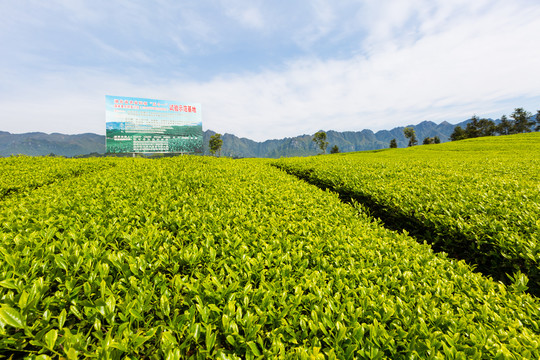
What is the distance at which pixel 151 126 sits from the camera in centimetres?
2373

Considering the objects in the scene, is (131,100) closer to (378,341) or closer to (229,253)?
(229,253)

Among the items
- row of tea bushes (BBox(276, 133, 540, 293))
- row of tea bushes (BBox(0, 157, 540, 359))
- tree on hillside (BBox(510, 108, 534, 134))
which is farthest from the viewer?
tree on hillside (BBox(510, 108, 534, 134))

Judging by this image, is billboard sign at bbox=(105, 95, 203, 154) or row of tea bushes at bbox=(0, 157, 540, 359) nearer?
row of tea bushes at bbox=(0, 157, 540, 359)

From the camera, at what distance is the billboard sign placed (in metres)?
22.1

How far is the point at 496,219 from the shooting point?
4484 mm

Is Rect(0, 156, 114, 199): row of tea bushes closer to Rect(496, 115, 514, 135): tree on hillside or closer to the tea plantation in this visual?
the tea plantation

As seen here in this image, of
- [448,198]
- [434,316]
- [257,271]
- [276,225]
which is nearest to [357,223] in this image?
[276,225]

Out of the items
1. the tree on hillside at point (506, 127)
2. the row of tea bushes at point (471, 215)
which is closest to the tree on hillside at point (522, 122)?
the tree on hillside at point (506, 127)

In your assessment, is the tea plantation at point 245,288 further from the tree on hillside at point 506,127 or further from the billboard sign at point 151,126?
the tree on hillside at point 506,127

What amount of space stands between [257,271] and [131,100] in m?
26.4

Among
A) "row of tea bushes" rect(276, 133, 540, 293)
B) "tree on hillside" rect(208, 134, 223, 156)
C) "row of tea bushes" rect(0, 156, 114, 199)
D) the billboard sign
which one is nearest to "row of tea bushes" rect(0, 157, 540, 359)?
"row of tea bushes" rect(276, 133, 540, 293)

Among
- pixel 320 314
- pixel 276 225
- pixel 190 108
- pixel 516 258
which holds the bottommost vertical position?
pixel 516 258

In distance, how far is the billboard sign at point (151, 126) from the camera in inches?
871

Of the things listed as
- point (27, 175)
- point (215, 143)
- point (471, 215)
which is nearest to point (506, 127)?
point (215, 143)
